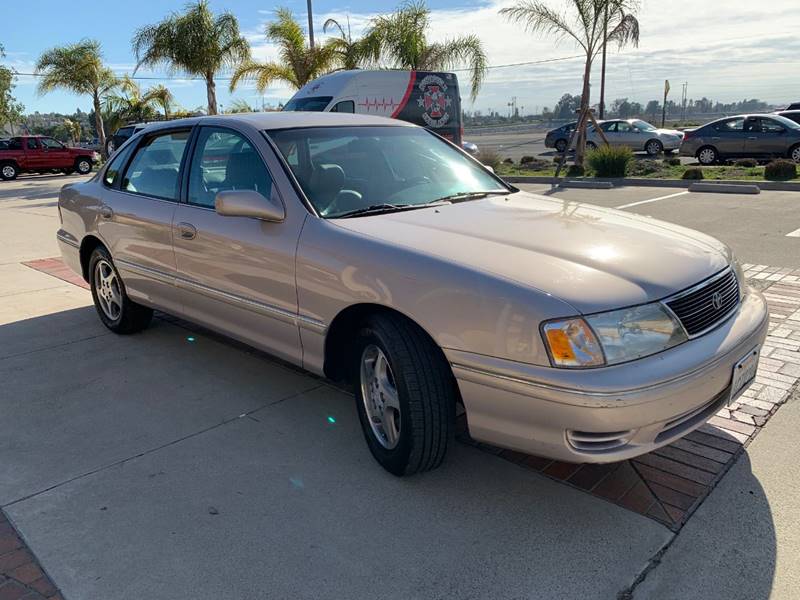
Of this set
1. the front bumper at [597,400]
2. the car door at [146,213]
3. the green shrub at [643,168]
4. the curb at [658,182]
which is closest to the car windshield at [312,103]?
the curb at [658,182]

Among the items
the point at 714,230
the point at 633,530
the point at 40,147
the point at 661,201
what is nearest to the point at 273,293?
the point at 633,530

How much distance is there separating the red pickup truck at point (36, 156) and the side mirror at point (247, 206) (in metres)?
28.5

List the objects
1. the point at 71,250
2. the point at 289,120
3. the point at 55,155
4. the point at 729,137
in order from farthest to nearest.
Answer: the point at 55,155 < the point at 729,137 < the point at 71,250 < the point at 289,120

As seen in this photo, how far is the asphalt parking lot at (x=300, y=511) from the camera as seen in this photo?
236cm

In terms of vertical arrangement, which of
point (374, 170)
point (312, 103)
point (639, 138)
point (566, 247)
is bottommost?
point (639, 138)

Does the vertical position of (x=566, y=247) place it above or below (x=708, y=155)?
above

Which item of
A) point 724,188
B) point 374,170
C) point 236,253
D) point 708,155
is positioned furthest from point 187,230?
point 708,155

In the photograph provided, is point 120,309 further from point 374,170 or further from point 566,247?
point 566,247

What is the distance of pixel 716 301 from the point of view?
2.74 metres

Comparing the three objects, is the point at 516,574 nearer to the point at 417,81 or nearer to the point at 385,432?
the point at 385,432

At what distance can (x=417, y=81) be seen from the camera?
14312mm

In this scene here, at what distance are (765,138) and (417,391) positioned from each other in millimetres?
17530

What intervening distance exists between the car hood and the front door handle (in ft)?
3.87

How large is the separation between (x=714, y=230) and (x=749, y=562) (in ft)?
22.8
